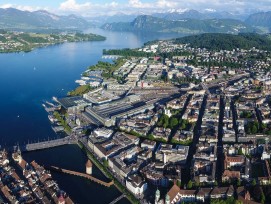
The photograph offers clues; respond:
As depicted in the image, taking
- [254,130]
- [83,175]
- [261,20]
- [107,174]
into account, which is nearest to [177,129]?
[254,130]

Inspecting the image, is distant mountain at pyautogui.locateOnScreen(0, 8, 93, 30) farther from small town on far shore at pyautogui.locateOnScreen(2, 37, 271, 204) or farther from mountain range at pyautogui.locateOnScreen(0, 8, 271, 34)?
small town on far shore at pyautogui.locateOnScreen(2, 37, 271, 204)

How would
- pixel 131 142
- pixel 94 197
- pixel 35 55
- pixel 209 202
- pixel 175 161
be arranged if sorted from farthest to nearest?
pixel 35 55
pixel 131 142
pixel 175 161
pixel 94 197
pixel 209 202

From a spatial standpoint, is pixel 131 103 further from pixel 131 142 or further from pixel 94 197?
pixel 94 197

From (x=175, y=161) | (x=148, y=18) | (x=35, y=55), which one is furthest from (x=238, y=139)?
(x=148, y=18)

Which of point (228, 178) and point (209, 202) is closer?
point (209, 202)

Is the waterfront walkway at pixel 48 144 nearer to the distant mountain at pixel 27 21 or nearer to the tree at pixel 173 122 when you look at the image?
the tree at pixel 173 122

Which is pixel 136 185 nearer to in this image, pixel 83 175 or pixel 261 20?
pixel 83 175

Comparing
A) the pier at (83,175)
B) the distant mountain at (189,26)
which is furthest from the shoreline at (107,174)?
the distant mountain at (189,26)
